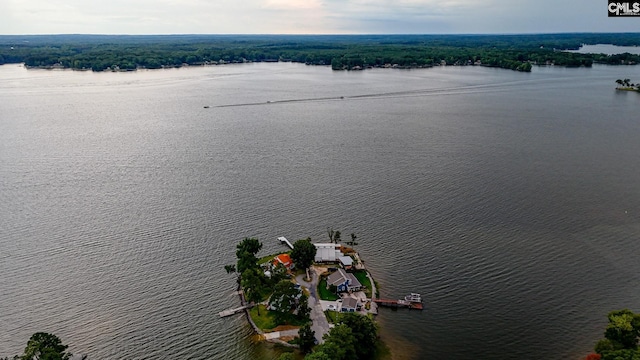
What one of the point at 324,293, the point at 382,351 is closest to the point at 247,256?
the point at 324,293

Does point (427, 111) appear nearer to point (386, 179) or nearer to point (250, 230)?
point (386, 179)

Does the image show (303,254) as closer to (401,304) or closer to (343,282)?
(343,282)

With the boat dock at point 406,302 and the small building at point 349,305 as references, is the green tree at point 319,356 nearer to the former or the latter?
the small building at point 349,305

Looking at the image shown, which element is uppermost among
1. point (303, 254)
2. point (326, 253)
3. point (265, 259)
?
point (303, 254)

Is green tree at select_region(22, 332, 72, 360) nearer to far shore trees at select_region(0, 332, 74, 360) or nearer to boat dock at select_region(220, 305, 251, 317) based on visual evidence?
far shore trees at select_region(0, 332, 74, 360)

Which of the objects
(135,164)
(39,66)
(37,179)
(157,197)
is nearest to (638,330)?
(157,197)

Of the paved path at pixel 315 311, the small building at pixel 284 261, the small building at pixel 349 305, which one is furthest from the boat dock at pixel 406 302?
the small building at pixel 284 261

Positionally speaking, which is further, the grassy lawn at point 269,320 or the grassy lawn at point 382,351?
the grassy lawn at point 269,320
